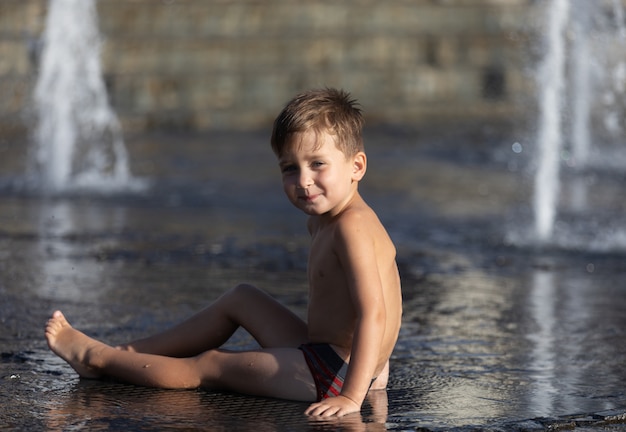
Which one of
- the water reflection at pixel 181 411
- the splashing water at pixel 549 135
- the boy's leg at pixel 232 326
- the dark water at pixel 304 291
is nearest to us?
the water reflection at pixel 181 411

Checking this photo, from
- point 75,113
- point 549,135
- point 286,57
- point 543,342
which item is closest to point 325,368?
point 543,342

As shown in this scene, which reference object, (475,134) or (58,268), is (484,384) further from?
(475,134)

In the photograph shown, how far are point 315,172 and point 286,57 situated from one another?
11818 mm

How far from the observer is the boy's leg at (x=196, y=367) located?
3.16 meters

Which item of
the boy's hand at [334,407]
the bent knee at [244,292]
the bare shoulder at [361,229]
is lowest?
the boy's hand at [334,407]

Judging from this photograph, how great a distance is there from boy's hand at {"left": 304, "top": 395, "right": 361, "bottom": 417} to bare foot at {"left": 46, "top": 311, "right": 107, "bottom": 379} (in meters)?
0.72

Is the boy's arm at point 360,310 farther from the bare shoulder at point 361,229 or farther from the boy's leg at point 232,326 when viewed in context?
the boy's leg at point 232,326

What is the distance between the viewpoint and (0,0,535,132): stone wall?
14.0m

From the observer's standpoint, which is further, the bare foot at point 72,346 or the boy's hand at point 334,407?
the bare foot at point 72,346

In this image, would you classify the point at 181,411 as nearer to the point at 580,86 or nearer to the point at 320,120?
the point at 320,120

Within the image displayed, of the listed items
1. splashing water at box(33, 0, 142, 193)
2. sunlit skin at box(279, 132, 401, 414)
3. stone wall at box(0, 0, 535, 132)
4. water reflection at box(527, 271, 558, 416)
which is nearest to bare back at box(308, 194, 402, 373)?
sunlit skin at box(279, 132, 401, 414)

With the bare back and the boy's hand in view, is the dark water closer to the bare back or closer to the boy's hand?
the boy's hand

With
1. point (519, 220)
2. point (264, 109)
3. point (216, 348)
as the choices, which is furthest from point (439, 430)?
point (264, 109)

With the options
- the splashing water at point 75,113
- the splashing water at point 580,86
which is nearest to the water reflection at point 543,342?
the splashing water at point 580,86
